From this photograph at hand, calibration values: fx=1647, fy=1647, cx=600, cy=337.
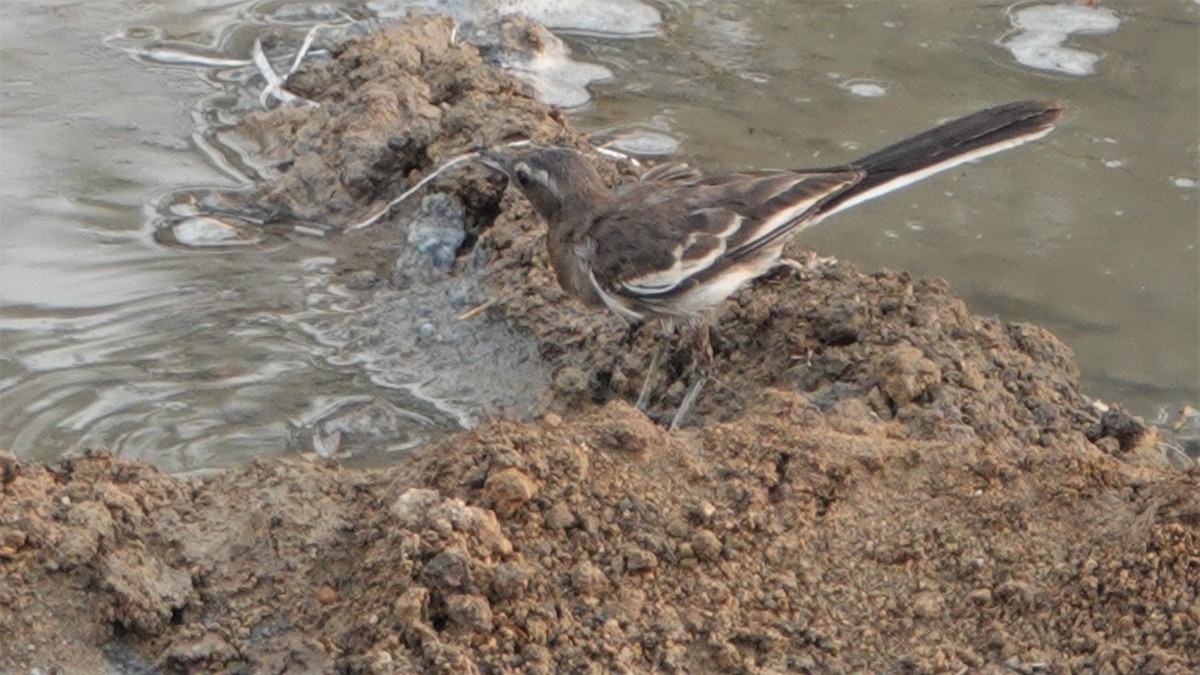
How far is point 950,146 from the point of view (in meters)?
6.06

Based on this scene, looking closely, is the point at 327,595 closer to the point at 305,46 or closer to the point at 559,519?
the point at 559,519

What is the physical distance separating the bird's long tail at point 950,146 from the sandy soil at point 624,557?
1.17 m

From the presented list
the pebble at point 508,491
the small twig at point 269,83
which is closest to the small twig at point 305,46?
the small twig at point 269,83

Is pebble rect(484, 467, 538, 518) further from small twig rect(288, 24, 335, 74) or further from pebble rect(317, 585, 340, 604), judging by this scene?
small twig rect(288, 24, 335, 74)

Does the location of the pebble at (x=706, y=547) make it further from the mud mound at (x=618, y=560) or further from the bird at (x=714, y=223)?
the bird at (x=714, y=223)

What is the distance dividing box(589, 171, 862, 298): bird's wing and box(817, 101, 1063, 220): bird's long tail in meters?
0.09

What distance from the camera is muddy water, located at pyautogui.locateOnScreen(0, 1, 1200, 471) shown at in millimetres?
6461

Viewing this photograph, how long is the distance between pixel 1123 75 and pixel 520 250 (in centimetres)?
416

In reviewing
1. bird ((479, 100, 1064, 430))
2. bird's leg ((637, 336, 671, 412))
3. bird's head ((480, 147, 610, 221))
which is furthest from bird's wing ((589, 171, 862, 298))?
bird's leg ((637, 336, 671, 412))

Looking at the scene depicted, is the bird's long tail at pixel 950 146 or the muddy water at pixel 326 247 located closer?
the bird's long tail at pixel 950 146

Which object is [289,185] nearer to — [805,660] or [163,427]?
[163,427]

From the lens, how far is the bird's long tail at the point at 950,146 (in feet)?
19.8

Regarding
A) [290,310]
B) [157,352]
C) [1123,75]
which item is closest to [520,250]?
[290,310]

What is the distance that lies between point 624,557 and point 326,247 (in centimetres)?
362
